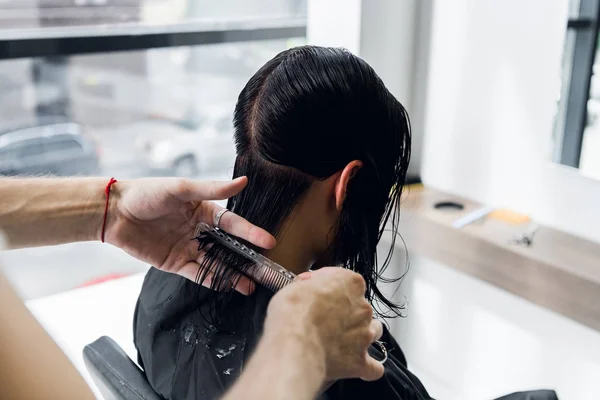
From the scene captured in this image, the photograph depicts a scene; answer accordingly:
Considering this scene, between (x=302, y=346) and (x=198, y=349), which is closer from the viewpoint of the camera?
(x=302, y=346)

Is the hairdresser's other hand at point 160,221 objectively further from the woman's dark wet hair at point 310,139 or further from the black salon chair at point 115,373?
the black salon chair at point 115,373

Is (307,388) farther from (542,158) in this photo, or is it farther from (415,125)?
(415,125)

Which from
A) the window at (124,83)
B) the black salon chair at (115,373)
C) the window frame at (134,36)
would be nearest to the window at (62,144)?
the window at (124,83)

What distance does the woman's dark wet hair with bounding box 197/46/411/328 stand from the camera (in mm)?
1009

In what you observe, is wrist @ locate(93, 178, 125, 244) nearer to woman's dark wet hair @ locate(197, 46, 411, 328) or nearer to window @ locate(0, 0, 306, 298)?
woman's dark wet hair @ locate(197, 46, 411, 328)

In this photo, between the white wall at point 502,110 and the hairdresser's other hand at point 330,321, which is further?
the white wall at point 502,110

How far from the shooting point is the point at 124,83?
2516mm

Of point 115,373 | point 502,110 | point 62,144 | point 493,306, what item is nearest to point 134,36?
point 62,144

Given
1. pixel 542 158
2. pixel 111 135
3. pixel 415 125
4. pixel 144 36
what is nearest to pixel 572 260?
pixel 542 158

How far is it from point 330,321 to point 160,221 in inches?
22.9

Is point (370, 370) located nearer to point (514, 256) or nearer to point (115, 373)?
point (115, 373)

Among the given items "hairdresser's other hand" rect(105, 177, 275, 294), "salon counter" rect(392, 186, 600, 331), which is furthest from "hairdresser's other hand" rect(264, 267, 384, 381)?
"salon counter" rect(392, 186, 600, 331)

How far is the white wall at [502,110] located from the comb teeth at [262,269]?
117cm

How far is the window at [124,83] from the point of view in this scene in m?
2.08
